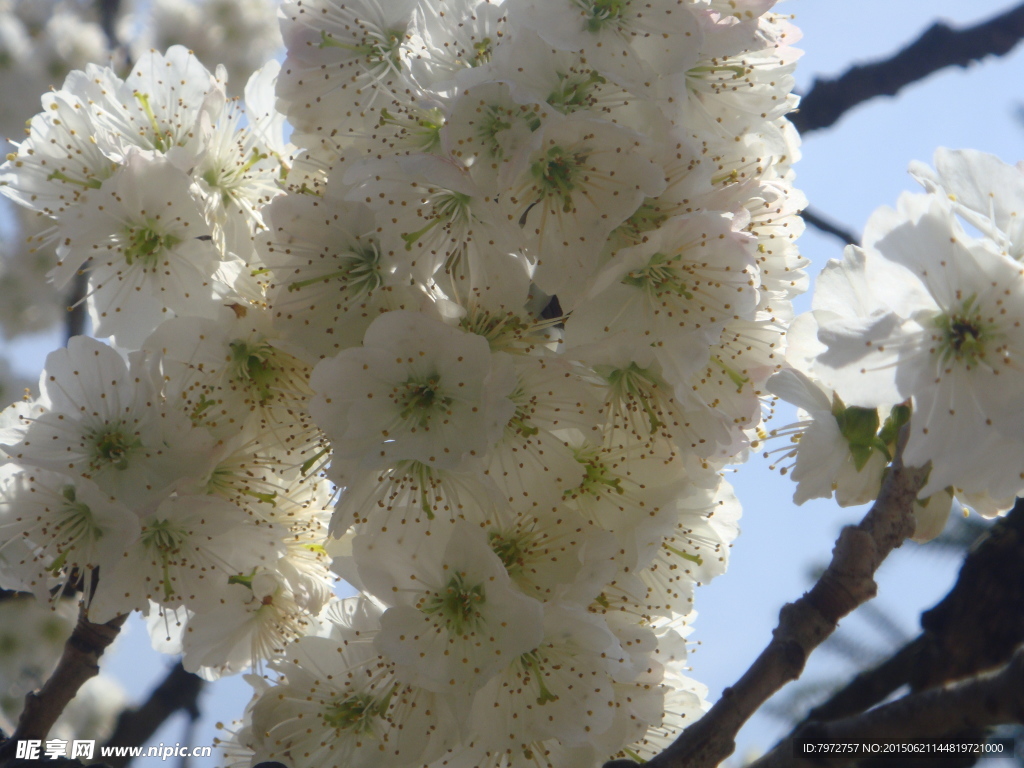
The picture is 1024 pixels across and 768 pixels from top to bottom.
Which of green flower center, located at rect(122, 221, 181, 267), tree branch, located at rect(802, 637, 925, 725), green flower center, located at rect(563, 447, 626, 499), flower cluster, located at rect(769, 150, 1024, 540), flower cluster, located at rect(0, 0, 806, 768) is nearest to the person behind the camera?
flower cluster, located at rect(769, 150, 1024, 540)

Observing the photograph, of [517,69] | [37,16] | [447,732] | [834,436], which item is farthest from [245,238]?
[37,16]

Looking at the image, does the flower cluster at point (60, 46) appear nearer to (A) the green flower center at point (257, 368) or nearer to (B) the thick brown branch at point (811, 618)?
(A) the green flower center at point (257, 368)

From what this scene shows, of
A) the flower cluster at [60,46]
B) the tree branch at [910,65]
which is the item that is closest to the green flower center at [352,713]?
the tree branch at [910,65]

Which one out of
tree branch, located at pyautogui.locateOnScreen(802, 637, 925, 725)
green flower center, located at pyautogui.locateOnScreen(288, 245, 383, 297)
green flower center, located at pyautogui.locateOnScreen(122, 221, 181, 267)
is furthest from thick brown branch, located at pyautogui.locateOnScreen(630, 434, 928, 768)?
green flower center, located at pyautogui.locateOnScreen(122, 221, 181, 267)

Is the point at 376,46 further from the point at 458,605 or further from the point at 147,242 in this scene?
the point at 458,605

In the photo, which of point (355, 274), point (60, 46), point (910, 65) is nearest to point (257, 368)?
point (355, 274)

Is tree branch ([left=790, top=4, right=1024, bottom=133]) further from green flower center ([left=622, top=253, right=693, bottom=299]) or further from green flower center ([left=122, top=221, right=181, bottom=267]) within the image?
green flower center ([left=122, top=221, right=181, bottom=267])

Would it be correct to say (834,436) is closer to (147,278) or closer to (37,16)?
(147,278)
